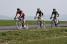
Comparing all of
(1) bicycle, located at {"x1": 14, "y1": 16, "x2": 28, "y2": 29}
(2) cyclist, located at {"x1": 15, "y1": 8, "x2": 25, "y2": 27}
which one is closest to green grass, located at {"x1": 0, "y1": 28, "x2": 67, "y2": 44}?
(2) cyclist, located at {"x1": 15, "y1": 8, "x2": 25, "y2": 27}

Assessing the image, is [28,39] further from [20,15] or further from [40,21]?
[40,21]

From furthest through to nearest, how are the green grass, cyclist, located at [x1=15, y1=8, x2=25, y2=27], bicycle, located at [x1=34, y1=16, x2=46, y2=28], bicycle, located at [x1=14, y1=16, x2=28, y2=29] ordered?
1. bicycle, located at [x1=34, y1=16, x2=46, y2=28]
2. bicycle, located at [x1=14, y1=16, x2=28, y2=29]
3. cyclist, located at [x1=15, y1=8, x2=25, y2=27]
4. the green grass

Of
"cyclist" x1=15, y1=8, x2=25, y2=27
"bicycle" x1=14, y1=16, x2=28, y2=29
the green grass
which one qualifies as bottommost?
the green grass

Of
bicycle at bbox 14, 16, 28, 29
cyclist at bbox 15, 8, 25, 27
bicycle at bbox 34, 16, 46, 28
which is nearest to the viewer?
cyclist at bbox 15, 8, 25, 27

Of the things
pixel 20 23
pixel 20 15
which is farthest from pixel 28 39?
pixel 20 23

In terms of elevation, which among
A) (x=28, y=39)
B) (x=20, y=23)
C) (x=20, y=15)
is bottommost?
(x=28, y=39)

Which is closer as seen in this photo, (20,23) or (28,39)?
(28,39)

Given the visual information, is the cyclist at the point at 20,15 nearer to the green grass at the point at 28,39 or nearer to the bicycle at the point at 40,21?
the bicycle at the point at 40,21

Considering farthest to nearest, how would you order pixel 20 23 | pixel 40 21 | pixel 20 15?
pixel 40 21 → pixel 20 23 → pixel 20 15

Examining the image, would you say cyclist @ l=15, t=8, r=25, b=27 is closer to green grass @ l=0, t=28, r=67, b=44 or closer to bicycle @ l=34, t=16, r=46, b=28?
bicycle @ l=34, t=16, r=46, b=28

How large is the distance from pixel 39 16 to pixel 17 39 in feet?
41.1

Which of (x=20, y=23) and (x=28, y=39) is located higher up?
(x=20, y=23)

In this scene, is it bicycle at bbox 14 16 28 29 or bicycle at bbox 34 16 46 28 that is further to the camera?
bicycle at bbox 34 16 46 28

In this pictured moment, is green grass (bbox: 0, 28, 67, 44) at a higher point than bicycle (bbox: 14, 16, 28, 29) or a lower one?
lower
